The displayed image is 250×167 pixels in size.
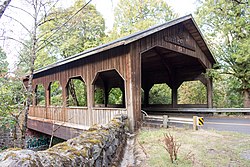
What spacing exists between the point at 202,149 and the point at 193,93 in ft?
51.9

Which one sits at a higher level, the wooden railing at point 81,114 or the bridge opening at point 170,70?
the bridge opening at point 170,70

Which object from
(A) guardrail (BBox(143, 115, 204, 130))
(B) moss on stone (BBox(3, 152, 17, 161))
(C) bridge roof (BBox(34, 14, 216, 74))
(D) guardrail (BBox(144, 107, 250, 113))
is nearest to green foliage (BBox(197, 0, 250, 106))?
(C) bridge roof (BBox(34, 14, 216, 74))

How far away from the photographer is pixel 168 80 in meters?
15.6

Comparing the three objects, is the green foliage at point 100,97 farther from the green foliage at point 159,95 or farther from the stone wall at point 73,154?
the stone wall at point 73,154

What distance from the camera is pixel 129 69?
7.96 metres

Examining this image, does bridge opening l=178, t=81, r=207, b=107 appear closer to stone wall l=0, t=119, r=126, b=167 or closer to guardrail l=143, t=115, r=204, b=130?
guardrail l=143, t=115, r=204, b=130

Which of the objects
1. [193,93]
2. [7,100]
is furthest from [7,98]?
[193,93]

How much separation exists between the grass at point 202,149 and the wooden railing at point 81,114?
229cm

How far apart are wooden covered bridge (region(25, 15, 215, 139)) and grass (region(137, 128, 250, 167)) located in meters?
2.29

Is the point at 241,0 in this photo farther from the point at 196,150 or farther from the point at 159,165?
the point at 159,165

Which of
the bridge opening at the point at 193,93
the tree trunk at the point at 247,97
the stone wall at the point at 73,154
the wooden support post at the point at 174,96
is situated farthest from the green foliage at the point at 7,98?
the bridge opening at the point at 193,93

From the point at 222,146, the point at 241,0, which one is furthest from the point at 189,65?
the point at 222,146

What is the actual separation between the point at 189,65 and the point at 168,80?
7.07 ft

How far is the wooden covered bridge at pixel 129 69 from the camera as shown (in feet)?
26.5
